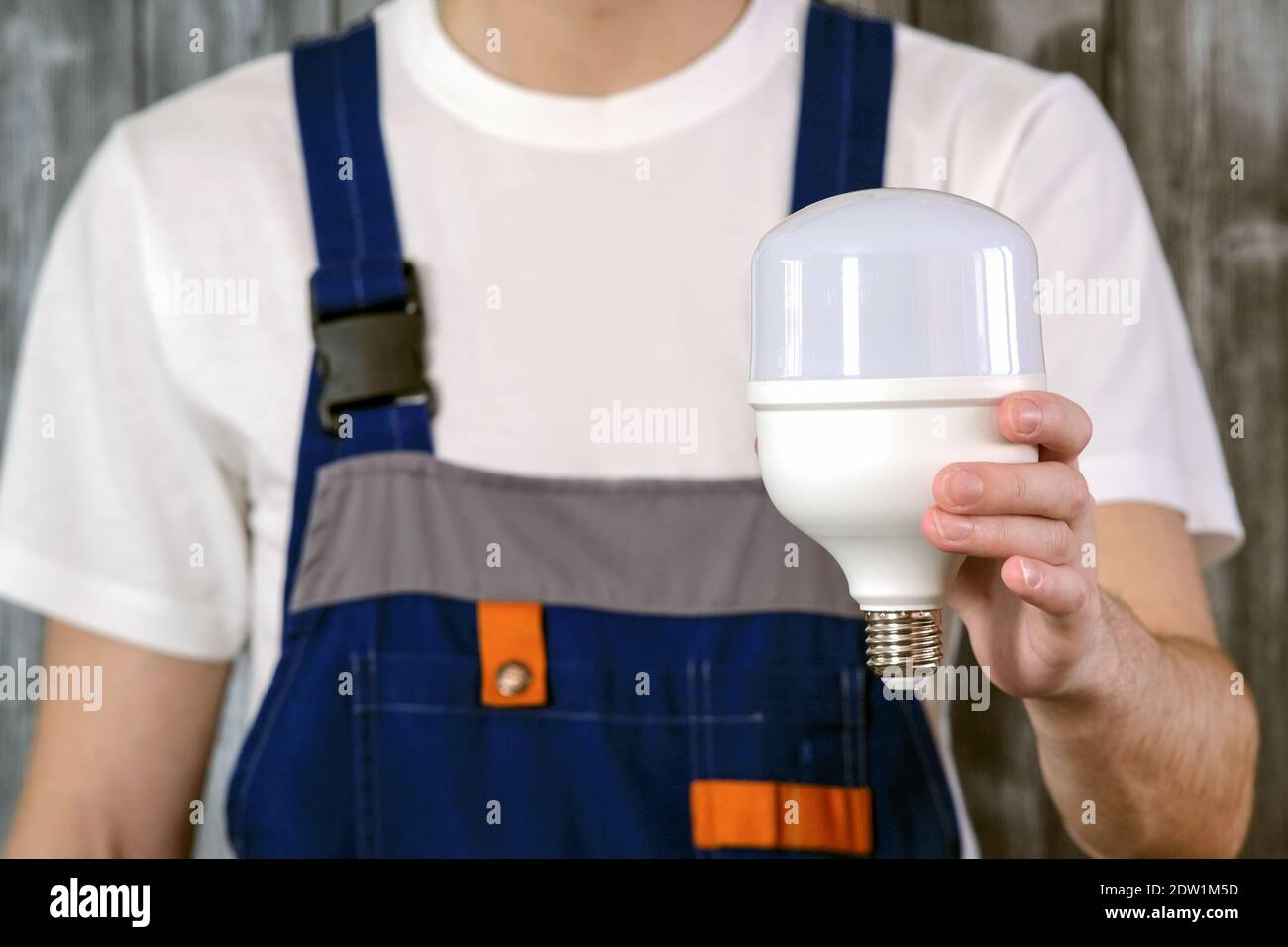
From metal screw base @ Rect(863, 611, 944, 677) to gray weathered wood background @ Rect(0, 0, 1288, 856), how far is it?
Answer: 582 mm

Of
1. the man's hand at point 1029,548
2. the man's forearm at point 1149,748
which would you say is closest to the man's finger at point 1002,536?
the man's hand at point 1029,548

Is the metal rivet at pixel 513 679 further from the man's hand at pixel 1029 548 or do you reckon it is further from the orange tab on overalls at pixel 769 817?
the man's hand at pixel 1029 548

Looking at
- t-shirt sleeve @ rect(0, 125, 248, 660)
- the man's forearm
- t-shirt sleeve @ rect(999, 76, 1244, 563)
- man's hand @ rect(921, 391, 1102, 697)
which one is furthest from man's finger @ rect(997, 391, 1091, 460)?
t-shirt sleeve @ rect(0, 125, 248, 660)

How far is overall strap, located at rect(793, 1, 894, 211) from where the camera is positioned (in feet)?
2.27

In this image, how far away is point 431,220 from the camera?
74 centimetres

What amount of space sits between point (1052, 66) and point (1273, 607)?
0.43 meters

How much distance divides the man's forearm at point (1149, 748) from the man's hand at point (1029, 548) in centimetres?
4

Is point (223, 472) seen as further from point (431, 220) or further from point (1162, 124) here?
point (1162, 124)

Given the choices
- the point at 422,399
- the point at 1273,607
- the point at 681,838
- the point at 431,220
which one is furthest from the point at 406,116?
the point at 1273,607

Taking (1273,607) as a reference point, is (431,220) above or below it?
above

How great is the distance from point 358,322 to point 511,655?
194 millimetres

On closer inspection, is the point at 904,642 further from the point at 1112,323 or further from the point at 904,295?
the point at 1112,323

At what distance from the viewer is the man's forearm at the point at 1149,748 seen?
549mm

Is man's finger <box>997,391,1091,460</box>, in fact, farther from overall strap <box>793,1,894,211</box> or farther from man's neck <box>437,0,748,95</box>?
man's neck <box>437,0,748,95</box>
